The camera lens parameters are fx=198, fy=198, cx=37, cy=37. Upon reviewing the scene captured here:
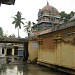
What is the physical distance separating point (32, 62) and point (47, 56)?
6.64m

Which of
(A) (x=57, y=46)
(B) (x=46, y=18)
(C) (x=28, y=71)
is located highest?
(B) (x=46, y=18)

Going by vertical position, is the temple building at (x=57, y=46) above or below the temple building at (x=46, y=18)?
below

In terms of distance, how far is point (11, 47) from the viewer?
204 feet

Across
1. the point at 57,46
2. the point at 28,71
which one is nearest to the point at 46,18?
the point at 57,46

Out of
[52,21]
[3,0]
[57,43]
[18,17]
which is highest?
[18,17]

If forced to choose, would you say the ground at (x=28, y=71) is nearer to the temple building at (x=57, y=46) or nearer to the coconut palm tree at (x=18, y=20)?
the temple building at (x=57, y=46)

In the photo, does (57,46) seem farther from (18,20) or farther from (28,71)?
(18,20)

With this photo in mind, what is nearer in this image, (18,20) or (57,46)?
(57,46)

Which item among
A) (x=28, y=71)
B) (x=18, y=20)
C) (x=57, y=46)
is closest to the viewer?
(x=28, y=71)

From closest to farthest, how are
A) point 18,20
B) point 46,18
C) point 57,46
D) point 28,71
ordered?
1. point 28,71
2. point 57,46
3. point 46,18
4. point 18,20

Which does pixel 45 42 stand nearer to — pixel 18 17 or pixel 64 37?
pixel 64 37

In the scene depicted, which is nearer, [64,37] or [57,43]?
[64,37]

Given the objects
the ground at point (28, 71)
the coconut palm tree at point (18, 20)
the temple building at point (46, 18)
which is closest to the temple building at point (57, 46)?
the ground at point (28, 71)

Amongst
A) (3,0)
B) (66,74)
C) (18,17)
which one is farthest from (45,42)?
(18,17)
